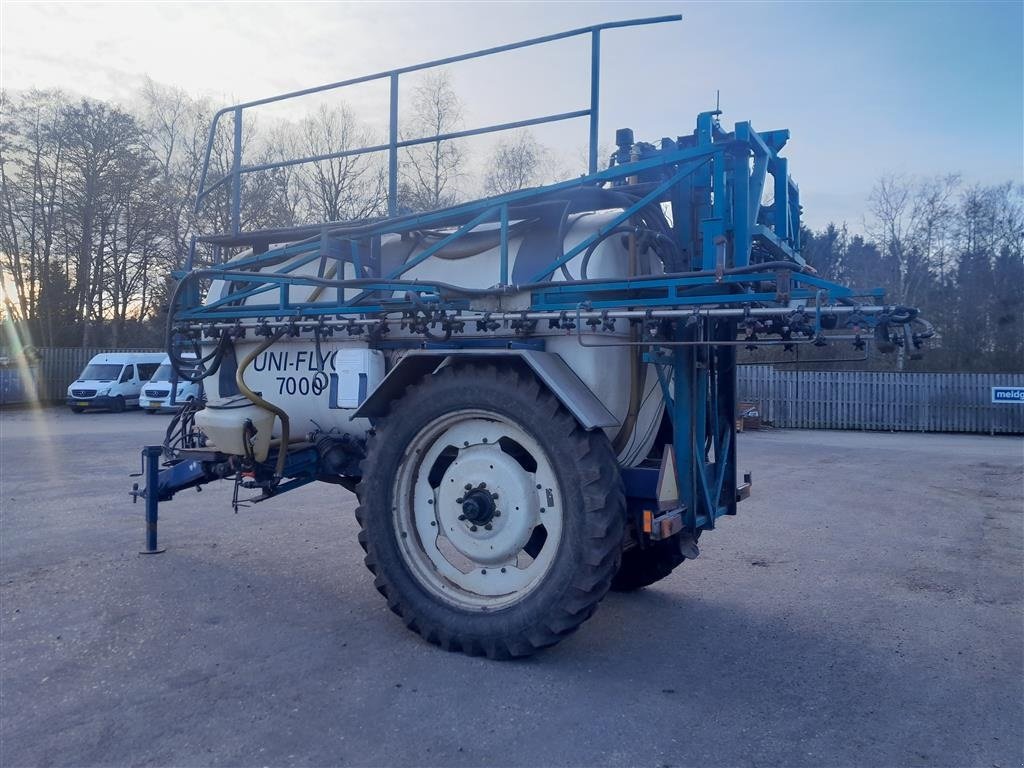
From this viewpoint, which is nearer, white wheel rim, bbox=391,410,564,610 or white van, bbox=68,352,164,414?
white wheel rim, bbox=391,410,564,610

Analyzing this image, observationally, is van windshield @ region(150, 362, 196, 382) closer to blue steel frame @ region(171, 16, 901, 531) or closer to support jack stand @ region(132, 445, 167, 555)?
support jack stand @ region(132, 445, 167, 555)

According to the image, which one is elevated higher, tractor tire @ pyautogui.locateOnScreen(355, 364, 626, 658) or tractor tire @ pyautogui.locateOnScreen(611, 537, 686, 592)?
tractor tire @ pyautogui.locateOnScreen(355, 364, 626, 658)

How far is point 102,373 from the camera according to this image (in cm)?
2831

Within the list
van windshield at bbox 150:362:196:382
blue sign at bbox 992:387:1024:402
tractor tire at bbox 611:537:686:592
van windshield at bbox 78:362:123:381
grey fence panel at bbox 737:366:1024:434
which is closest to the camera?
tractor tire at bbox 611:537:686:592

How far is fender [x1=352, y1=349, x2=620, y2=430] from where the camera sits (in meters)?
4.64

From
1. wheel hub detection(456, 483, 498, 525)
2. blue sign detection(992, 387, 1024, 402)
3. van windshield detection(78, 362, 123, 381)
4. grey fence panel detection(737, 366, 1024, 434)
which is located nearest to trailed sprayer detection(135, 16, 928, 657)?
wheel hub detection(456, 483, 498, 525)

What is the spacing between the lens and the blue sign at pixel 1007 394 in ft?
78.0

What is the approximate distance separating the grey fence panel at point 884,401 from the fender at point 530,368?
2089cm

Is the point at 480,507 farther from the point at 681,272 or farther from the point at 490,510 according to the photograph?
the point at 681,272

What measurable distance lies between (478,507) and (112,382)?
2645cm

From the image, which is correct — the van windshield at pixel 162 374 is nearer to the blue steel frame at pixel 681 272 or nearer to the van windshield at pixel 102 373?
the van windshield at pixel 102 373

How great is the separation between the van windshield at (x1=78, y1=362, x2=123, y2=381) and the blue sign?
27351 millimetres

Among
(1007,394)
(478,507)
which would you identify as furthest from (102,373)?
(1007,394)

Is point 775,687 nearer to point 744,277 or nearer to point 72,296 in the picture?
point 744,277
